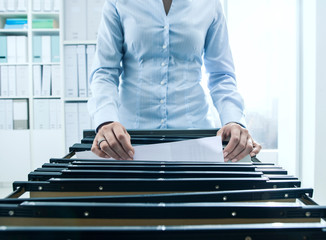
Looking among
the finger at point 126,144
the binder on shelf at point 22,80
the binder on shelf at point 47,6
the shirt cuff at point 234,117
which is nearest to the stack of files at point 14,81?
the binder on shelf at point 22,80

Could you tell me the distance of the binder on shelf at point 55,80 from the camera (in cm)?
307

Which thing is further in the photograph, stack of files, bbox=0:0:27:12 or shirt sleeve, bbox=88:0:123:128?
stack of files, bbox=0:0:27:12

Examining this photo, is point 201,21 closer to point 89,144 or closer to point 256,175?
point 89,144

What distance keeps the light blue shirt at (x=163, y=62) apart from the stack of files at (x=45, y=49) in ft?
7.40

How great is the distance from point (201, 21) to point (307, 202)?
76 cm

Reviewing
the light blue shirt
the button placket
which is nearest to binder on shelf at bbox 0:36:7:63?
the light blue shirt

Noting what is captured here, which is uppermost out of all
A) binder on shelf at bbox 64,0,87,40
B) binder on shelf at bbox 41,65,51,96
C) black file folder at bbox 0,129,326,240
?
binder on shelf at bbox 64,0,87,40

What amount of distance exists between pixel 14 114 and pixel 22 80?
37 cm

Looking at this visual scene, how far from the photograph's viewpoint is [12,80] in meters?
3.15

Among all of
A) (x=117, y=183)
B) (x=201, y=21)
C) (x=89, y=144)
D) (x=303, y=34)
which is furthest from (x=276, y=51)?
(x=117, y=183)

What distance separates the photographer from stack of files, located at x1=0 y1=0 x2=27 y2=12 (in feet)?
10.3

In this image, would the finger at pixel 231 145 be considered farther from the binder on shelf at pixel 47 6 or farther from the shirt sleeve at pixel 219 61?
the binder on shelf at pixel 47 6

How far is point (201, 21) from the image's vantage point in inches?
39.4

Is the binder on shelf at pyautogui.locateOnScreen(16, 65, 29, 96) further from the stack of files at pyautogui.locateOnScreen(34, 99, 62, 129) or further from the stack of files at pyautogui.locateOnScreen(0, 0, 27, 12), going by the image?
the stack of files at pyautogui.locateOnScreen(0, 0, 27, 12)
